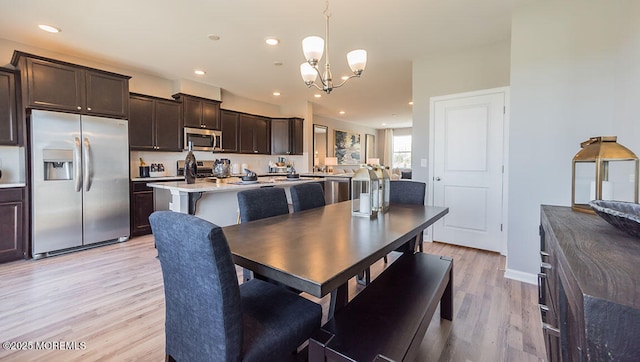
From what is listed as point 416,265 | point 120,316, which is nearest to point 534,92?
point 416,265

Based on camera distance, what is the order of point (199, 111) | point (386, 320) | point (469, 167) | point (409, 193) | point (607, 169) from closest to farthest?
point (386, 320) → point (607, 169) → point (409, 193) → point (469, 167) → point (199, 111)

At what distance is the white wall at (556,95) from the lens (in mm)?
2264

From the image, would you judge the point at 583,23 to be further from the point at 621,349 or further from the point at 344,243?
the point at 621,349

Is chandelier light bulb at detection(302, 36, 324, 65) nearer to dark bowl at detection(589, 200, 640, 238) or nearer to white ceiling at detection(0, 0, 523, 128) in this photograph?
white ceiling at detection(0, 0, 523, 128)

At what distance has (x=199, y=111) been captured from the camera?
5215 millimetres

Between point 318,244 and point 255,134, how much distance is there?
5.52 meters

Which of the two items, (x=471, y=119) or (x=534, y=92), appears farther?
(x=471, y=119)

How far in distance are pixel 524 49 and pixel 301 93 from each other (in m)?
4.24

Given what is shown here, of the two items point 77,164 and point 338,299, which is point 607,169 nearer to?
point 338,299

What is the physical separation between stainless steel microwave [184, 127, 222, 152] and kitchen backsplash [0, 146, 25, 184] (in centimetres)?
208

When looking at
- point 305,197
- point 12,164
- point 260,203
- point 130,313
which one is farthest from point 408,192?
point 12,164

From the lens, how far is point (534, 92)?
8.46 feet

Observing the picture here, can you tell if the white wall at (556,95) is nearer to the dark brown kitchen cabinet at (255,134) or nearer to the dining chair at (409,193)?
the dining chair at (409,193)

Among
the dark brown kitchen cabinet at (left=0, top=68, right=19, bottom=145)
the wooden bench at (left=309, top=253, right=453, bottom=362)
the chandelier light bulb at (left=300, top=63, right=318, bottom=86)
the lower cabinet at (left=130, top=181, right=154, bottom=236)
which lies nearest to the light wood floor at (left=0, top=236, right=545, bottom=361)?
the wooden bench at (left=309, top=253, right=453, bottom=362)
